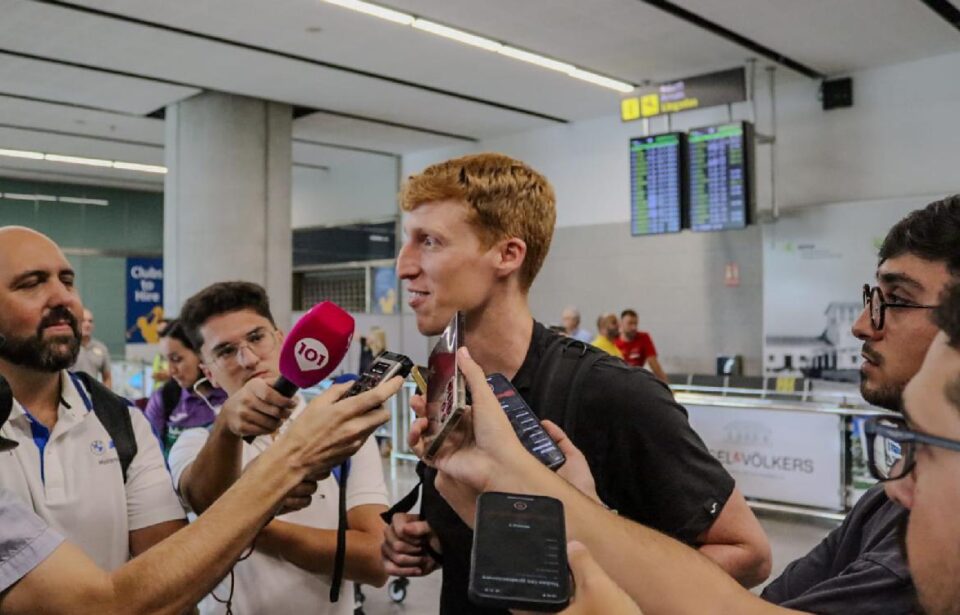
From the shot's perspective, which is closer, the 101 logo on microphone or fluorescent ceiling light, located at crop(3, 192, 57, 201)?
the 101 logo on microphone

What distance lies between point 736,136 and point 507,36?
7.50ft

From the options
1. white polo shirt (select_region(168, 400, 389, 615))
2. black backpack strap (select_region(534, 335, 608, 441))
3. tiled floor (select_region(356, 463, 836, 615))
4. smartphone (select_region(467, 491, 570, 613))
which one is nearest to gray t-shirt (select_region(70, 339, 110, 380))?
tiled floor (select_region(356, 463, 836, 615))

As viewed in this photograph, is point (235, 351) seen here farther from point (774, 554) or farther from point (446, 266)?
point (774, 554)

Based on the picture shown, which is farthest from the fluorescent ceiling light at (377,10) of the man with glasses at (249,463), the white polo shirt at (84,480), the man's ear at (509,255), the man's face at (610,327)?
the man's ear at (509,255)

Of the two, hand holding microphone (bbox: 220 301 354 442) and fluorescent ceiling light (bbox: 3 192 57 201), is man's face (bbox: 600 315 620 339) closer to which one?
hand holding microphone (bbox: 220 301 354 442)

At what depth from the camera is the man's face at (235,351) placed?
2354mm

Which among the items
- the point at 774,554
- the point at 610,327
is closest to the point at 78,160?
the point at 610,327

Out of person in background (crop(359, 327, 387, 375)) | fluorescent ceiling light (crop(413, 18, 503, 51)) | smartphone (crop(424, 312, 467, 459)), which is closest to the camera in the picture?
smartphone (crop(424, 312, 467, 459))

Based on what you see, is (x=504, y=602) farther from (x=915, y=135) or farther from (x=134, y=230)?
(x=134, y=230)

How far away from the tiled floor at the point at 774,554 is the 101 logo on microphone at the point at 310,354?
125 inches

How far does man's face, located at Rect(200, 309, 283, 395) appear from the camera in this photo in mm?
2354

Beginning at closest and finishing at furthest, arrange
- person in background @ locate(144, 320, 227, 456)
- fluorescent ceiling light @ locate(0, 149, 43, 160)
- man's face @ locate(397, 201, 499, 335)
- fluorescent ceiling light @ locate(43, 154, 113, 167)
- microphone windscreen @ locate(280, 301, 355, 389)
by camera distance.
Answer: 1. microphone windscreen @ locate(280, 301, 355, 389)
2. man's face @ locate(397, 201, 499, 335)
3. person in background @ locate(144, 320, 227, 456)
4. fluorescent ceiling light @ locate(0, 149, 43, 160)
5. fluorescent ceiling light @ locate(43, 154, 113, 167)

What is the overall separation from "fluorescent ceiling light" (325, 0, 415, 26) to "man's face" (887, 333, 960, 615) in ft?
18.8

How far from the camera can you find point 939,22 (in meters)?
6.66
